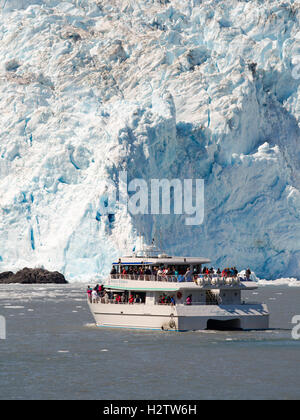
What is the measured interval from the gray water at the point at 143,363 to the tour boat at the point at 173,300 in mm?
671

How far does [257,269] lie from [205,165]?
11.4 metres

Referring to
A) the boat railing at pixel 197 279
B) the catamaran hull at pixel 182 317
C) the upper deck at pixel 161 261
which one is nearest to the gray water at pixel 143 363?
the catamaran hull at pixel 182 317

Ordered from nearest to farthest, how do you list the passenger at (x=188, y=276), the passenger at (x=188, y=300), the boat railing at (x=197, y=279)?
1. the passenger at (x=188, y=300)
2. the boat railing at (x=197, y=279)
3. the passenger at (x=188, y=276)

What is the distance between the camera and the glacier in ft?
250

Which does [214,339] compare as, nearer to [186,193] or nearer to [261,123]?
[186,193]

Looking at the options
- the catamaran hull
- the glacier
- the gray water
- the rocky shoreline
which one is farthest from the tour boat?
the rocky shoreline

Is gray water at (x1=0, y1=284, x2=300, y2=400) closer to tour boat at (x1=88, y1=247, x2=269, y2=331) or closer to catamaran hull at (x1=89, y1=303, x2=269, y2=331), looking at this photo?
catamaran hull at (x1=89, y1=303, x2=269, y2=331)

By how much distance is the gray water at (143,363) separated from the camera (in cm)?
2075

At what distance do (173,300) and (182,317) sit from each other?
0.83 metres

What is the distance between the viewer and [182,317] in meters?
32.4

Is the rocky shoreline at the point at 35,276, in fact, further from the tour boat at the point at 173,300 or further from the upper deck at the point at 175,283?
the upper deck at the point at 175,283

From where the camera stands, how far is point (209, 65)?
82688 mm

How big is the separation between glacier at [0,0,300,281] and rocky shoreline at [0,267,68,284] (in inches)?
34.3

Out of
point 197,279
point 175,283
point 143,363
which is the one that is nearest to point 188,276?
point 197,279
